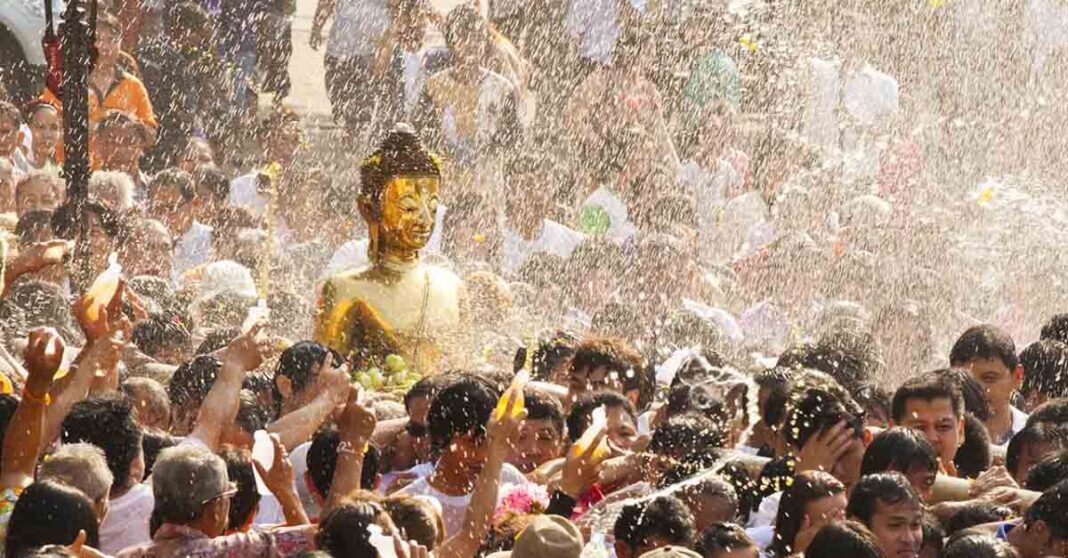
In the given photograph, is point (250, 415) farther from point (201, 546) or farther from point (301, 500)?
point (201, 546)

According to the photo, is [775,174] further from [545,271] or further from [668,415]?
[668,415]

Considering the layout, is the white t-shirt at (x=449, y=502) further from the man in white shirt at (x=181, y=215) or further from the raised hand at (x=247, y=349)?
the man in white shirt at (x=181, y=215)

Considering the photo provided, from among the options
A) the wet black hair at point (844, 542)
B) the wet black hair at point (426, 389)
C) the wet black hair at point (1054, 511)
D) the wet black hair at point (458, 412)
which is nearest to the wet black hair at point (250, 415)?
the wet black hair at point (426, 389)

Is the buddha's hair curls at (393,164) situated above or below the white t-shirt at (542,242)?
above

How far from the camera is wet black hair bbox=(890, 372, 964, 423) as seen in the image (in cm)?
854

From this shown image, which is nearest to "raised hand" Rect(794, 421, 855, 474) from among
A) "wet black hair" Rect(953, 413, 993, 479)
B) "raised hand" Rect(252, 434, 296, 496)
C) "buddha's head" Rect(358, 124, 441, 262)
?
"wet black hair" Rect(953, 413, 993, 479)

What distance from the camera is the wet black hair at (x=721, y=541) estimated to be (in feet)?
21.5

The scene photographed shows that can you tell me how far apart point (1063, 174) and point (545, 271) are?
4977mm

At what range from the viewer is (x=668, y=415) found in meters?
9.09

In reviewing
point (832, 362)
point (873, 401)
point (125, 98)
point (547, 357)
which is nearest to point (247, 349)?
point (547, 357)

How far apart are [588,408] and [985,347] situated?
89.3 inches

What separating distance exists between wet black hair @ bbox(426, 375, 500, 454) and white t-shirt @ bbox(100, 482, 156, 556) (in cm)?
105

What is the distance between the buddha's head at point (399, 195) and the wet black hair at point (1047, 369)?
2.81 metres

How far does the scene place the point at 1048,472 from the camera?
759 cm
